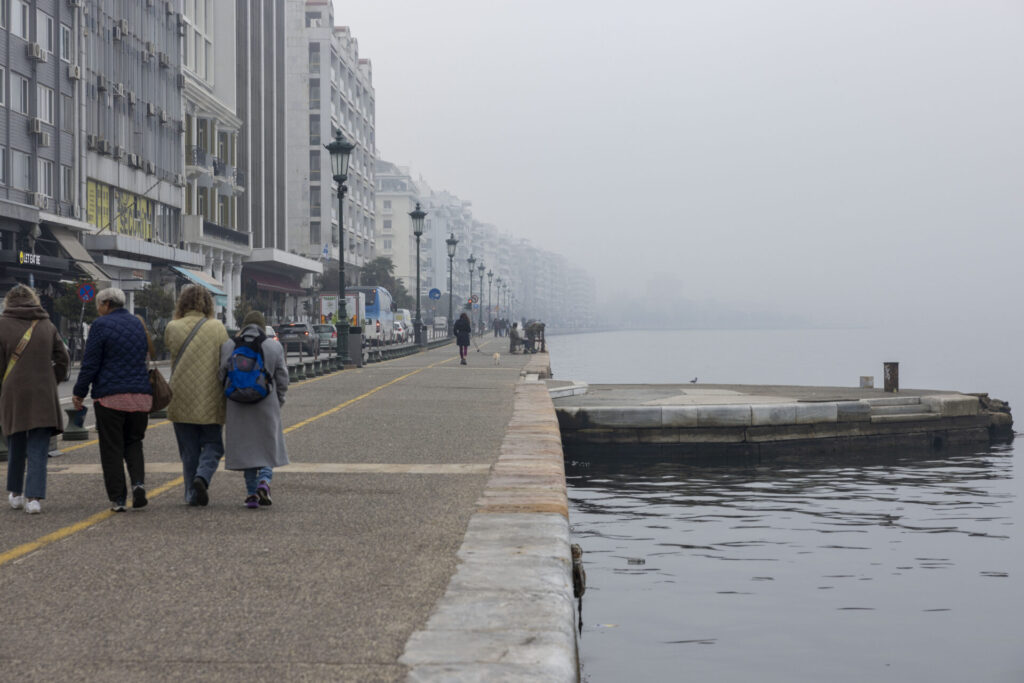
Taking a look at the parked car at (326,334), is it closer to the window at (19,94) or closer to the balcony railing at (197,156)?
the balcony railing at (197,156)

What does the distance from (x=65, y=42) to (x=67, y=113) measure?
265 centimetres

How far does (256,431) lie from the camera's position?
851 cm

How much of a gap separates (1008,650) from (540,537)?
14.5 ft

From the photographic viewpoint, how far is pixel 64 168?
1710 inches

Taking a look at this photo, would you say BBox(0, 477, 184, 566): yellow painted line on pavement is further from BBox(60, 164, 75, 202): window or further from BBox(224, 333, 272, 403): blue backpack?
A: BBox(60, 164, 75, 202): window

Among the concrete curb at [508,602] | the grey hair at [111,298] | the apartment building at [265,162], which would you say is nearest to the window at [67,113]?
the apartment building at [265,162]

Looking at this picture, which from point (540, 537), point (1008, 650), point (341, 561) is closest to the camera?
point (341, 561)

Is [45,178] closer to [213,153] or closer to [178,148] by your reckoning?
[178,148]

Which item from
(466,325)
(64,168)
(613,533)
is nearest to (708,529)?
(613,533)

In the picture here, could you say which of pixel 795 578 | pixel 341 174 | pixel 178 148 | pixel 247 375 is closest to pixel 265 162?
pixel 178 148

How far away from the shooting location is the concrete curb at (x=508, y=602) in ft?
14.7

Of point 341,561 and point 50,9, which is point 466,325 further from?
point 341,561

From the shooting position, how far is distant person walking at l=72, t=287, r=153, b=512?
326 inches

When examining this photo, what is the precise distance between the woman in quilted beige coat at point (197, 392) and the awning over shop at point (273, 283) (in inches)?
2636
